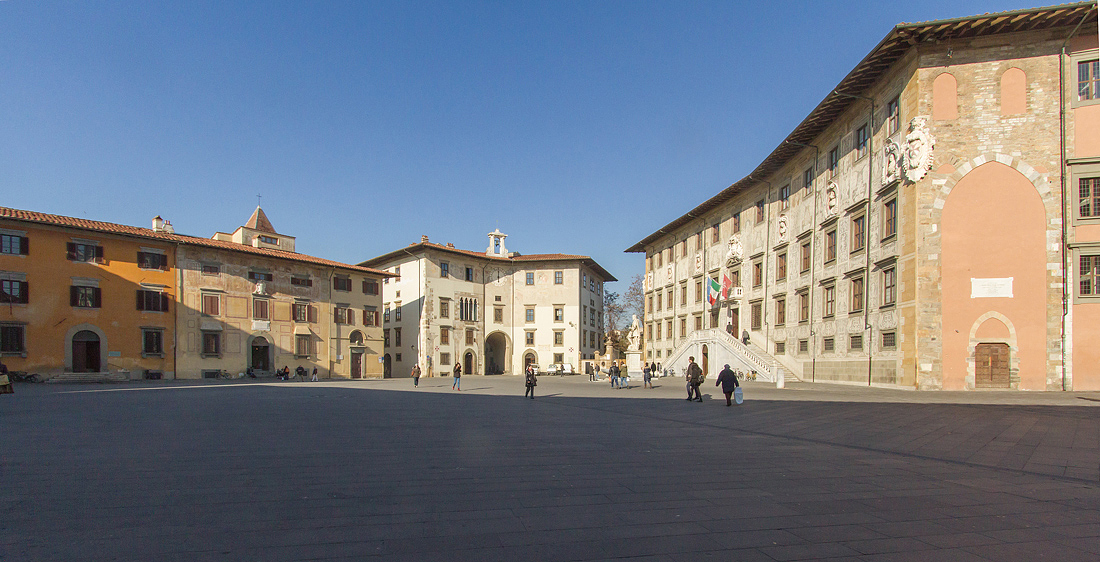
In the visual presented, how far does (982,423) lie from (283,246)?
49.4 metres

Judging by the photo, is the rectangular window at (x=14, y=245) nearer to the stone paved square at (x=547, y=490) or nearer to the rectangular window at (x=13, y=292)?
the rectangular window at (x=13, y=292)

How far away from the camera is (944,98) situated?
2394 cm

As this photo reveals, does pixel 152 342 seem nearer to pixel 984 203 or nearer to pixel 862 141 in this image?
pixel 862 141

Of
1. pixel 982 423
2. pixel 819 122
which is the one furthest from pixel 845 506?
pixel 819 122

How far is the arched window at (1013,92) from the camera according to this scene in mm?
23422

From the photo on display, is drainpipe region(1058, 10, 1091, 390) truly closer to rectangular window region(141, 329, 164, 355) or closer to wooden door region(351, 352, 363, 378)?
wooden door region(351, 352, 363, 378)

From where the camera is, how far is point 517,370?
60.1 metres

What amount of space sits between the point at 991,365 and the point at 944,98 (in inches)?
421

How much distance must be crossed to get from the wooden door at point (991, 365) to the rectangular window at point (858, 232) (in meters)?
6.73

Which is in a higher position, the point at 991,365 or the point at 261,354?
the point at 991,365

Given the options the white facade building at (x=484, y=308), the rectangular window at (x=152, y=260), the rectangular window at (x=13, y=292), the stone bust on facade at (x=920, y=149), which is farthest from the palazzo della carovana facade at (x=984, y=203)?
the rectangular window at (x=13, y=292)

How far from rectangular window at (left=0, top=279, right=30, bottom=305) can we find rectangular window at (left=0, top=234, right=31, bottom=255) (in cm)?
159

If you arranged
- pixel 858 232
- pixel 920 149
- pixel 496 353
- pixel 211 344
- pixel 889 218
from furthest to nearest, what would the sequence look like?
pixel 496 353 → pixel 211 344 → pixel 858 232 → pixel 889 218 → pixel 920 149

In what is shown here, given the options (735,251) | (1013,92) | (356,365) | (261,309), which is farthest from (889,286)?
(261,309)
